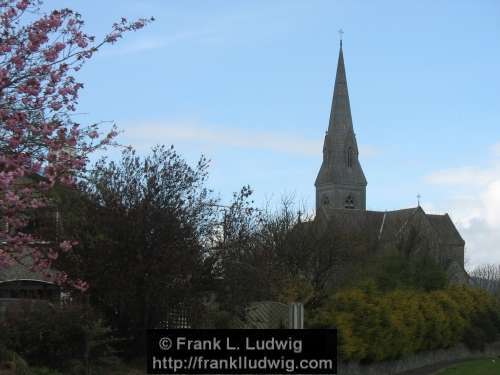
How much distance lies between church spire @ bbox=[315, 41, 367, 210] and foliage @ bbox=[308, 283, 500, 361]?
8012 cm

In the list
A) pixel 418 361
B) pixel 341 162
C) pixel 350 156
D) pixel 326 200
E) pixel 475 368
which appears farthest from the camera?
pixel 326 200

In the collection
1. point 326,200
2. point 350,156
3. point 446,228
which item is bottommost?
point 446,228

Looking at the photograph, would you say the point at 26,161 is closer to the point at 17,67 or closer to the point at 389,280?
the point at 17,67

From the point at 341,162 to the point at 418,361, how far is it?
90999 millimetres

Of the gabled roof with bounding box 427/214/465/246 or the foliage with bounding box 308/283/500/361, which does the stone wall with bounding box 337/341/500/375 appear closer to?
the foliage with bounding box 308/283/500/361

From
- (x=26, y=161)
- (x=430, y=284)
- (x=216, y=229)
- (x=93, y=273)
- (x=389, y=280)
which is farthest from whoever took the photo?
(x=430, y=284)

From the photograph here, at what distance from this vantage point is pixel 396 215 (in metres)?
94.8

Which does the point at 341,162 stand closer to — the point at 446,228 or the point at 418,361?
the point at 446,228

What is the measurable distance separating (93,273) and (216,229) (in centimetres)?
393

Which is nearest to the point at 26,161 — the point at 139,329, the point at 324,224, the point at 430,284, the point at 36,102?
the point at 36,102

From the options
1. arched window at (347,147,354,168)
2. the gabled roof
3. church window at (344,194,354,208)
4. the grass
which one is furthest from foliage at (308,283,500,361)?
arched window at (347,147,354,168)

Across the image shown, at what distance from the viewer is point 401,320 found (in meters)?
24.2

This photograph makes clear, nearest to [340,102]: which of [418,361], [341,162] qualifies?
[341,162]

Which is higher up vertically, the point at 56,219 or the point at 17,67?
the point at 17,67
